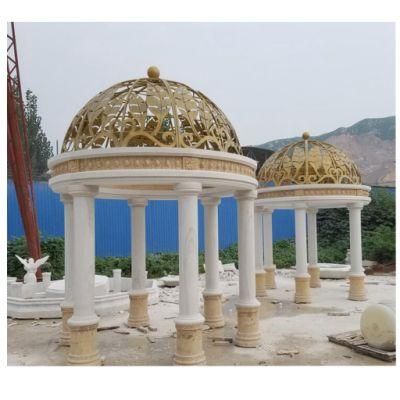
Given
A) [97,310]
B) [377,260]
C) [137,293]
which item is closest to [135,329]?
[137,293]

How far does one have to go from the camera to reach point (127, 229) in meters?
29.7

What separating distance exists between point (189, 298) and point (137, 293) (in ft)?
16.8

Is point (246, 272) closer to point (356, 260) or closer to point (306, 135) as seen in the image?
point (356, 260)

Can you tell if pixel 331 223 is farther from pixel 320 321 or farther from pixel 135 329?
pixel 135 329

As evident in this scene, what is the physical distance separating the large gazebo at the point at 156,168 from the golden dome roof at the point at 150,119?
24 millimetres

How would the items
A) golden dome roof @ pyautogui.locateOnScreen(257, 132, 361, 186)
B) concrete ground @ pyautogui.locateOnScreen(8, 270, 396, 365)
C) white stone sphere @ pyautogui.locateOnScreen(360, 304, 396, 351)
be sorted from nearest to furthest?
white stone sphere @ pyautogui.locateOnScreen(360, 304, 396, 351)
concrete ground @ pyautogui.locateOnScreen(8, 270, 396, 365)
golden dome roof @ pyautogui.locateOnScreen(257, 132, 361, 186)

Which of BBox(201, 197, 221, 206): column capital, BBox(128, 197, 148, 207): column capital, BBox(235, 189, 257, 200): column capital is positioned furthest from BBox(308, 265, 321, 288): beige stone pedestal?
BBox(235, 189, 257, 200): column capital

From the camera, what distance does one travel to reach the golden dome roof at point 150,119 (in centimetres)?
1005

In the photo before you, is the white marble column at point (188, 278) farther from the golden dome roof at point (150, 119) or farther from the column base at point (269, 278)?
the column base at point (269, 278)

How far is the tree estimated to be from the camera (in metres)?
31.8

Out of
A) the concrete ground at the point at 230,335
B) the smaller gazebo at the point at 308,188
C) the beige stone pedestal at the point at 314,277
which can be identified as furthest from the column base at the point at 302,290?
the beige stone pedestal at the point at 314,277

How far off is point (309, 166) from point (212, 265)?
7317 mm

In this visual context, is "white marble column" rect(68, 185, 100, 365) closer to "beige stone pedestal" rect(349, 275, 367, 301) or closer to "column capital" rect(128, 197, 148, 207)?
"column capital" rect(128, 197, 148, 207)

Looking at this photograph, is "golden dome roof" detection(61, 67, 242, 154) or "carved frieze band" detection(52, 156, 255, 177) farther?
"golden dome roof" detection(61, 67, 242, 154)
